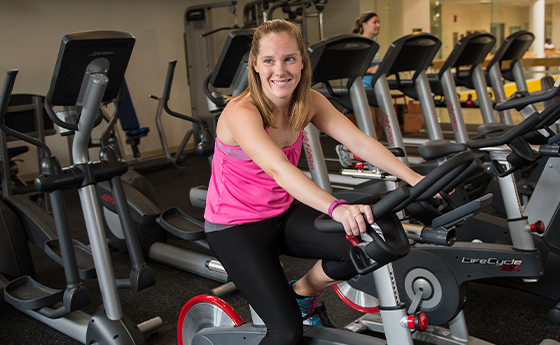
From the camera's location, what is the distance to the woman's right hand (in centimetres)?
112

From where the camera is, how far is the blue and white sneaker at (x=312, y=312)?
70.5 inches

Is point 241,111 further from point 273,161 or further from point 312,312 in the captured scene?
point 312,312

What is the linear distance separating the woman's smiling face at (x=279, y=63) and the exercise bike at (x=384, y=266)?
497mm

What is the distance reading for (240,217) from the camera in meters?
1.61

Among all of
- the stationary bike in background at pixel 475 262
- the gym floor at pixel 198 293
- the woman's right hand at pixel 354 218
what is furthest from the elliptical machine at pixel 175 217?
the woman's right hand at pixel 354 218

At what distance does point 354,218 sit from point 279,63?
1.97ft

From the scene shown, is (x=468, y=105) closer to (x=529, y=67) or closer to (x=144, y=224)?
(x=529, y=67)

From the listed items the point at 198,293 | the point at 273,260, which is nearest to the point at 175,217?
the point at 198,293

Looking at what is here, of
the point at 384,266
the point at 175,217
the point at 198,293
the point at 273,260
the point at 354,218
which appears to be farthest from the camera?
the point at 175,217

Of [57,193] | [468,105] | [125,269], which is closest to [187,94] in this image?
[468,105]

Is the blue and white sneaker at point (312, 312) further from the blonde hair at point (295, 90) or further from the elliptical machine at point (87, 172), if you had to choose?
the elliptical machine at point (87, 172)

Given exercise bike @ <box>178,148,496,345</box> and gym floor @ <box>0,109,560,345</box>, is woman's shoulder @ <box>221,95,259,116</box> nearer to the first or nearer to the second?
exercise bike @ <box>178,148,496,345</box>

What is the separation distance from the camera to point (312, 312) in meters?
1.82

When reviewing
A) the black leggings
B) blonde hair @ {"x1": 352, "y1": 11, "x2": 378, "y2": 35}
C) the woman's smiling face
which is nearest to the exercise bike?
the black leggings
